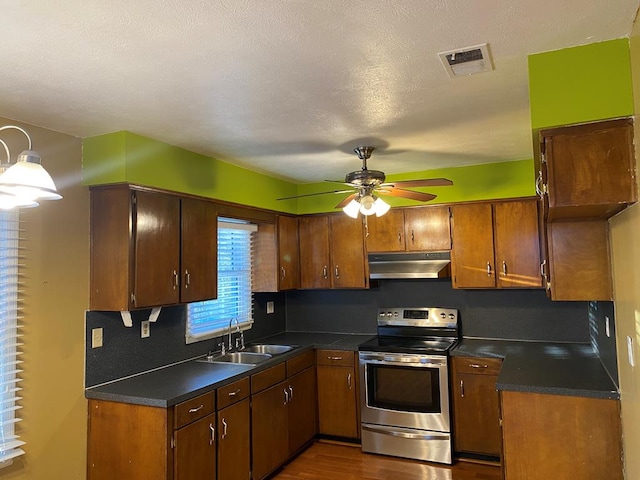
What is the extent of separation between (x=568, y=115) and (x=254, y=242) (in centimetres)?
321

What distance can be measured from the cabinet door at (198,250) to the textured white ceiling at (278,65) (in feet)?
1.64

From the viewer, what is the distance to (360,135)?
3.08 meters

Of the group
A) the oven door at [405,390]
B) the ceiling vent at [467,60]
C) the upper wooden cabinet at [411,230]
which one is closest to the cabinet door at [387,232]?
the upper wooden cabinet at [411,230]

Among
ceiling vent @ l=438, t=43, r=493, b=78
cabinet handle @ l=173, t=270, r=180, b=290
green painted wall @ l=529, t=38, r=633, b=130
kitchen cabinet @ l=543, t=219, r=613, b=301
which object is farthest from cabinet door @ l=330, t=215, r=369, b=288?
green painted wall @ l=529, t=38, r=633, b=130

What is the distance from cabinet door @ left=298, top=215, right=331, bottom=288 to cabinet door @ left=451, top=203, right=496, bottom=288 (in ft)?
4.12

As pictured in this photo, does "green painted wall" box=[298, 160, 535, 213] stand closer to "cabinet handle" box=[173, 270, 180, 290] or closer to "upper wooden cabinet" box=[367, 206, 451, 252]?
"upper wooden cabinet" box=[367, 206, 451, 252]

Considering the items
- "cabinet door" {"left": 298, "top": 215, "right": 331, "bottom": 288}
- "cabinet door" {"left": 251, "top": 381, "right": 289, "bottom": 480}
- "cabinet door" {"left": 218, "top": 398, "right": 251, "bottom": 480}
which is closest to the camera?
"cabinet door" {"left": 218, "top": 398, "right": 251, "bottom": 480}

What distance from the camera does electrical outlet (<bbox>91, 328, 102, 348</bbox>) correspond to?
2.92 metres

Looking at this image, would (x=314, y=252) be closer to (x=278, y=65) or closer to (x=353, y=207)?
(x=353, y=207)

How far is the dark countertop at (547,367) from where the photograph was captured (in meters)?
2.55

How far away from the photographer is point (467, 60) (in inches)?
77.9

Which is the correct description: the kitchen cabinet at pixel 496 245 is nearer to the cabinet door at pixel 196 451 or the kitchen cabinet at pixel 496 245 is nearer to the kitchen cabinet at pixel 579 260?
the kitchen cabinet at pixel 579 260

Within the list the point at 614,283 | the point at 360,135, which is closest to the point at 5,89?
the point at 360,135

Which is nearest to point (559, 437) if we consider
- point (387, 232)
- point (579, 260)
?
point (579, 260)
